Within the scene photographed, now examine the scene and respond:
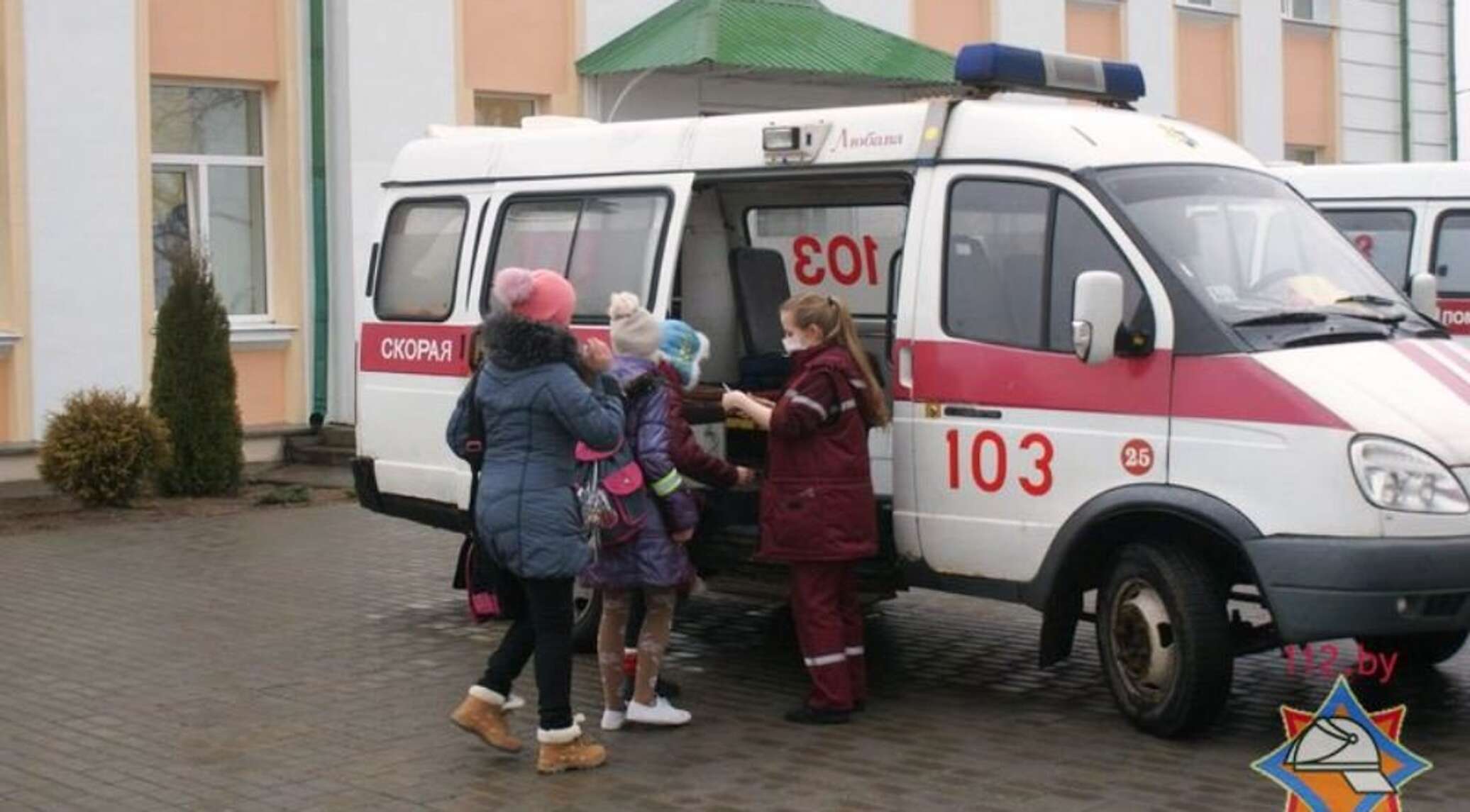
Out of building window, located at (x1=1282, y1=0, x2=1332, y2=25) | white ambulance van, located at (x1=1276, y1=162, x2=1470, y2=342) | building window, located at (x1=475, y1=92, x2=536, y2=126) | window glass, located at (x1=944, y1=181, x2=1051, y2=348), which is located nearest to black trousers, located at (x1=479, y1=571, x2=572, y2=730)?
window glass, located at (x1=944, y1=181, x2=1051, y2=348)

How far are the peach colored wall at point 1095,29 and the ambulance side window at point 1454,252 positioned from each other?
36.4 ft

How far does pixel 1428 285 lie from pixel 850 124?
2.61 m

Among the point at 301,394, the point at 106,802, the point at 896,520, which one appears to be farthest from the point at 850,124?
the point at 301,394

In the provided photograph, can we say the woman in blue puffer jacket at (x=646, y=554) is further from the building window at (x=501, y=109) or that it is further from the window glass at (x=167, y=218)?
the building window at (x=501, y=109)

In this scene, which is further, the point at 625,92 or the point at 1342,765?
the point at 625,92

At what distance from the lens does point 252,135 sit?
62.7 ft

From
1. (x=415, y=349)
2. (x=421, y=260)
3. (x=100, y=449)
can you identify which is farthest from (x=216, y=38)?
(x=415, y=349)

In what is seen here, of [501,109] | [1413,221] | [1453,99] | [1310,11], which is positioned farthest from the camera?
[1453,99]

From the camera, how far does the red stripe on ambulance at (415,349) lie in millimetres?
10992

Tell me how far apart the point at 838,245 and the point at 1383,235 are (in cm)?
537

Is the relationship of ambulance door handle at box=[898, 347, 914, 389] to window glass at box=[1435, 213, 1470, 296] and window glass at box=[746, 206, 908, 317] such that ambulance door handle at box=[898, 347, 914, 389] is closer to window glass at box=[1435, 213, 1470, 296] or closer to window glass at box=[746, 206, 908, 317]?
window glass at box=[746, 206, 908, 317]

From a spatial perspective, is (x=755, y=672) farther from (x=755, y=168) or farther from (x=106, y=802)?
(x=106, y=802)

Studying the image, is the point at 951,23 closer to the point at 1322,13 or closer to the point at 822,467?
the point at 1322,13

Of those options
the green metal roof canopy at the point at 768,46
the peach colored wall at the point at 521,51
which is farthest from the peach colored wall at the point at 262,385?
the green metal roof canopy at the point at 768,46
